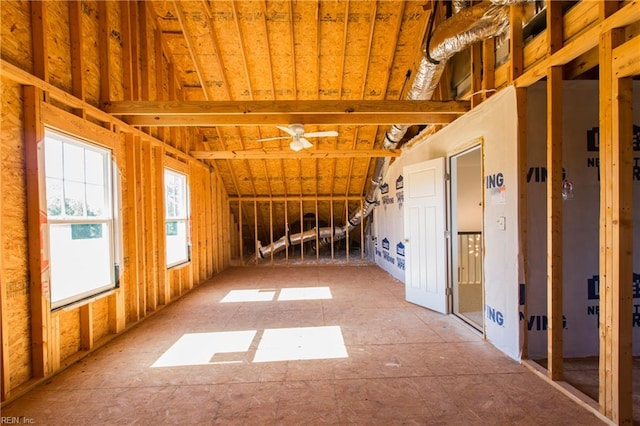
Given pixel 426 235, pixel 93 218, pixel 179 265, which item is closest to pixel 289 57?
pixel 426 235

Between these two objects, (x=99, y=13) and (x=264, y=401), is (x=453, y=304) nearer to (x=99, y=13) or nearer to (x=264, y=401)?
(x=264, y=401)

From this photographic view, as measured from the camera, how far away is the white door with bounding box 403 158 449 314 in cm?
430

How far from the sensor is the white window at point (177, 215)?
217 inches

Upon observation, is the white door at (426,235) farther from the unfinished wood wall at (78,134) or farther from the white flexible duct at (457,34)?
the unfinished wood wall at (78,134)

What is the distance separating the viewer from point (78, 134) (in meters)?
3.15

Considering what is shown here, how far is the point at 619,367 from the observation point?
6.49 feet

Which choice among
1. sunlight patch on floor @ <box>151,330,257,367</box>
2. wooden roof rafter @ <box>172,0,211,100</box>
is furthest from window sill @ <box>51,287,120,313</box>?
wooden roof rafter @ <box>172,0,211,100</box>

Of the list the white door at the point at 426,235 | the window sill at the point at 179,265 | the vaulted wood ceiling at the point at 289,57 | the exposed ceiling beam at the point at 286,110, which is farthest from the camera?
the window sill at the point at 179,265

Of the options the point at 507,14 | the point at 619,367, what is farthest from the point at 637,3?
the point at 619,367

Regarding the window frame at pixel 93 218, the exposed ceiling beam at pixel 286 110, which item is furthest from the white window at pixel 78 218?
the exposed ceiling beam at pixel 286 110

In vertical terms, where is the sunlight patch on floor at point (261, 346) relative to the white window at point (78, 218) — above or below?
below

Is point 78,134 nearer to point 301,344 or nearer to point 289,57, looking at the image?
point 301,344

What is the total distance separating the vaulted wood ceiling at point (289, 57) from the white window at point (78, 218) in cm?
80

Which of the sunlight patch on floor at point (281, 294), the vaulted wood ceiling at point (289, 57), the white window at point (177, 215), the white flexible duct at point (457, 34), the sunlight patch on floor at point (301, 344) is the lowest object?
the sunlight patch on floor at point (281, 294)
